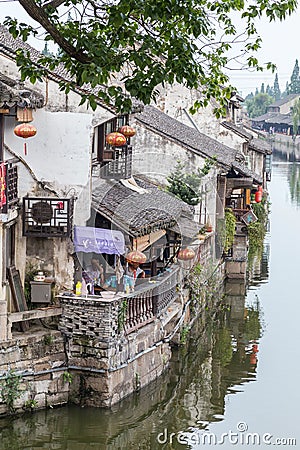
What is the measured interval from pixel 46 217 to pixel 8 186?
972 mm

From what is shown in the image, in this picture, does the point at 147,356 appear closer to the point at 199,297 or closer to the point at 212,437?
the point at 212,437

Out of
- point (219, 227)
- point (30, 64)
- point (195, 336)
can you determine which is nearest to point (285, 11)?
point (30, 64)

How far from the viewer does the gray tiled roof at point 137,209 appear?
1588 cm

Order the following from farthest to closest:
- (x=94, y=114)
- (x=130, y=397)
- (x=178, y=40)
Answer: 1. (x=94, y=114)
2. (x=130, y=397)
3. (x=178, y=40)

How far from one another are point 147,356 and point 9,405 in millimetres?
3092

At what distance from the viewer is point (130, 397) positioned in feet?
48.8

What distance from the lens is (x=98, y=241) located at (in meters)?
15.1

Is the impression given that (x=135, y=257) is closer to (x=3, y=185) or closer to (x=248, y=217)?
(x=3, y=185)

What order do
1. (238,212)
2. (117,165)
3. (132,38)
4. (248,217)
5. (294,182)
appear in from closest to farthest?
(132,38), (117,165), (248,217), (238,212), (294,182)

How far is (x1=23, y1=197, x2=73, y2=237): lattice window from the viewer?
47.3ft

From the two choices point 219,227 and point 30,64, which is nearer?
point 30,64

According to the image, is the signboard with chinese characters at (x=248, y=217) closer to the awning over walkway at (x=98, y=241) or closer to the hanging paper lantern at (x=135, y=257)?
the awning over walkway at (x=98, y=241)

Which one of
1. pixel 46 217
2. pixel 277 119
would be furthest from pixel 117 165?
pixel 277 119

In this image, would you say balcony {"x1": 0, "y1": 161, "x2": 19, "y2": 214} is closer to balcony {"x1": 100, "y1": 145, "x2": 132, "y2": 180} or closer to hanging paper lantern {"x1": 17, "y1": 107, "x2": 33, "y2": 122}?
hanging paper lantern {"x1": 17, "y1": 107, "x2": 33, "y2": 122}
